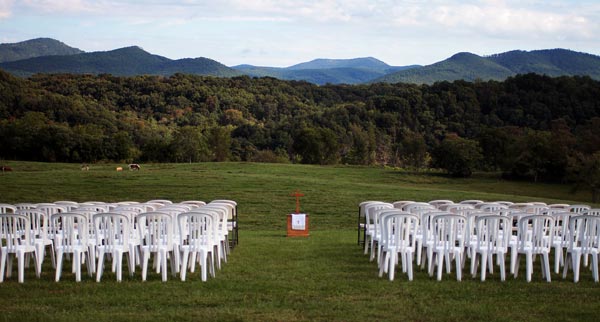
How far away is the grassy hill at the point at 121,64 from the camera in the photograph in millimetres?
126625

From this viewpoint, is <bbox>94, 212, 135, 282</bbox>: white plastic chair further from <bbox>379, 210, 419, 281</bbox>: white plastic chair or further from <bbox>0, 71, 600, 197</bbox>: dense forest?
<bbox>0, 71, 600, 197</bbox>: dense forest

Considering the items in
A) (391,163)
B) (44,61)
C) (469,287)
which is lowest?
(391,163)

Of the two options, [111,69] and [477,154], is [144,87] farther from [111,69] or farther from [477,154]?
[111,69]

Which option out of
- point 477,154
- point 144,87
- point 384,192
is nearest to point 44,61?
point 144,87

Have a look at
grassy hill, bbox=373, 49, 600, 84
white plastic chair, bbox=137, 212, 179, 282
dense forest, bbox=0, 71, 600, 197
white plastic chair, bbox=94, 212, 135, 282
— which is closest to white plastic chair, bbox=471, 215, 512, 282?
white plastic chair, bbox=137, 212, 179, 282

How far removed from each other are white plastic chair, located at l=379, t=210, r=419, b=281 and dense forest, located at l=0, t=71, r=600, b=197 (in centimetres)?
3836

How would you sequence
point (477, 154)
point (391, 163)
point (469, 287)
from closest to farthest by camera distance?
point (469, 287)
point (477, 154)
point (391, 163)

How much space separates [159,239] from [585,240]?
6870 millimetres

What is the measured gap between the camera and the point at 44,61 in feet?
425

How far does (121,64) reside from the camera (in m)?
151

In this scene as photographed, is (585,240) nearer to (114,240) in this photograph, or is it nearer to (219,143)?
(114,240)

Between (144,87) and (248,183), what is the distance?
5934cm

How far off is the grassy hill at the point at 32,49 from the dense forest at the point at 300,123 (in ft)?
220

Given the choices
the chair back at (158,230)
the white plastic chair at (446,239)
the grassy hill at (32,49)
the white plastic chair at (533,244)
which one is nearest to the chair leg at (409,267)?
the white plastic chair at (446,239)
